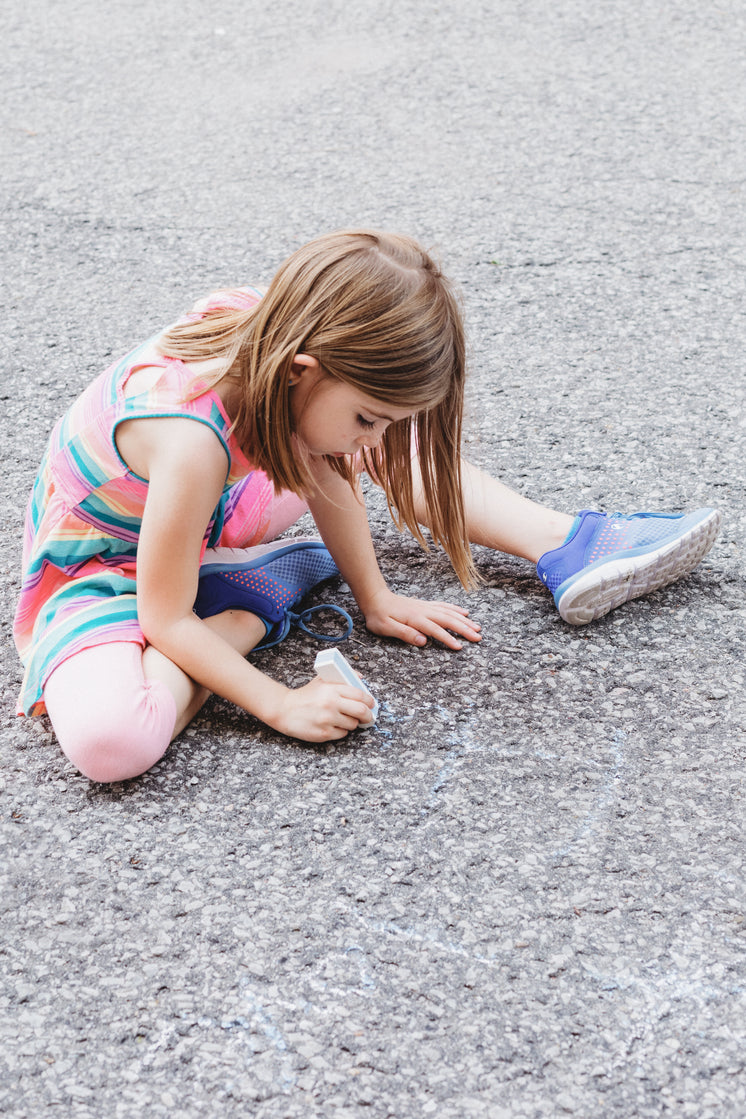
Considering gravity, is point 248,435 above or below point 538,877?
above

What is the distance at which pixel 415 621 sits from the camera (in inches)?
80.0

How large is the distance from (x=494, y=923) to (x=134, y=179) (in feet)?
10.3

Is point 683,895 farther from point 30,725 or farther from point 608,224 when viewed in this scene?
point 608,224

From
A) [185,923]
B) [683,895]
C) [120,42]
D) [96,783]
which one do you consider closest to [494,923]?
[683,895]

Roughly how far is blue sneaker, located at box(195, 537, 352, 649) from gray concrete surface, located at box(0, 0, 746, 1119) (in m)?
0.05

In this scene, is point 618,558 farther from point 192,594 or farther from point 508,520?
point 192,594

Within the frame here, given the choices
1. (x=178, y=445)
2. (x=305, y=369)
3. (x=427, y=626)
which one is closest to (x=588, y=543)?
(x=427, y=626)

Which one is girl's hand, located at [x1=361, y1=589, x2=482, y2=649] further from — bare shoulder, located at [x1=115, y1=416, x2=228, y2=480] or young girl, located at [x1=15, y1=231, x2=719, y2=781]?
bare shoulder, located at [x1=115, y1=416, x2=228, y2=480]

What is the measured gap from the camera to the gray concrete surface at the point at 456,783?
52.7 inches

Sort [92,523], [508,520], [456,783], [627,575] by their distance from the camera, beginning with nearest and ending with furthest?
[456,783]
[92,523]
[627,575]
[508,520]

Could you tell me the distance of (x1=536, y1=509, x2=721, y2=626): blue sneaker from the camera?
199 centimetres

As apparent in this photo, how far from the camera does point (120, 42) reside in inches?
196

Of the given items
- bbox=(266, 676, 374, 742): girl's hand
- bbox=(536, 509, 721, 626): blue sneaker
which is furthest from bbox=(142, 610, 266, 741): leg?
bbox=(536, 509, 721, 626): blue sneaker

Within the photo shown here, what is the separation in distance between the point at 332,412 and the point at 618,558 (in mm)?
670
